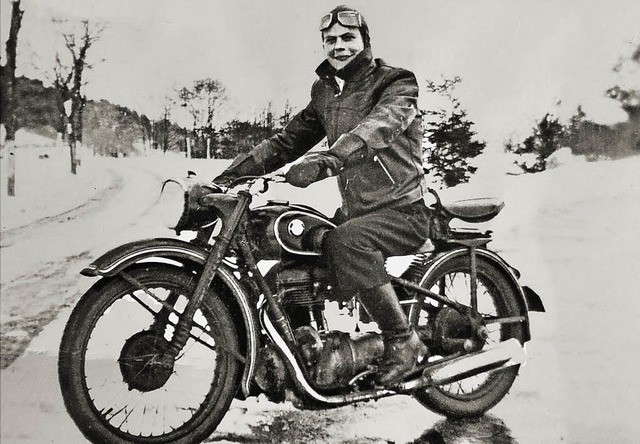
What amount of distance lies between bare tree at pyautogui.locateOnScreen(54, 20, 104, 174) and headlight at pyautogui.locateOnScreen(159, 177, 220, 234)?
1.66ft

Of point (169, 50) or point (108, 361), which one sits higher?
point (169, 50)

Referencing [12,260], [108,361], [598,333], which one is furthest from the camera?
[598,333]

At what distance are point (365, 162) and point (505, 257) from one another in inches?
24.9

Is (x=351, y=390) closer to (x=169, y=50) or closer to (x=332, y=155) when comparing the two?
(x=332, y=155)

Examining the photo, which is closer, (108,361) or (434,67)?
(108,361)

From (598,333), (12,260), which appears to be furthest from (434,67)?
(12,260)

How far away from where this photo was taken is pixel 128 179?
2184 mm

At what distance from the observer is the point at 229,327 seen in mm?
1905

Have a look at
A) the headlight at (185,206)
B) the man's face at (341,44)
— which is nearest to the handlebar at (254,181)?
the headlight at (185,206)

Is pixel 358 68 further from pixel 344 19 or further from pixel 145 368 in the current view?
pixel 145 368

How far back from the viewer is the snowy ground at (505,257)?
2.10 metres

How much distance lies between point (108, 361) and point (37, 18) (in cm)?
123

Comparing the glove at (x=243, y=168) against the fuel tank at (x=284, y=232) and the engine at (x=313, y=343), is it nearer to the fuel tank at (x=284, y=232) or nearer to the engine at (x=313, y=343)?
the fuel tank at (x=284, y=232)

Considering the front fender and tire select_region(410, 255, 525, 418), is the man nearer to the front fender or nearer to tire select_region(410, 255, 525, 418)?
tire select_region(410, 255, 525, 418)
